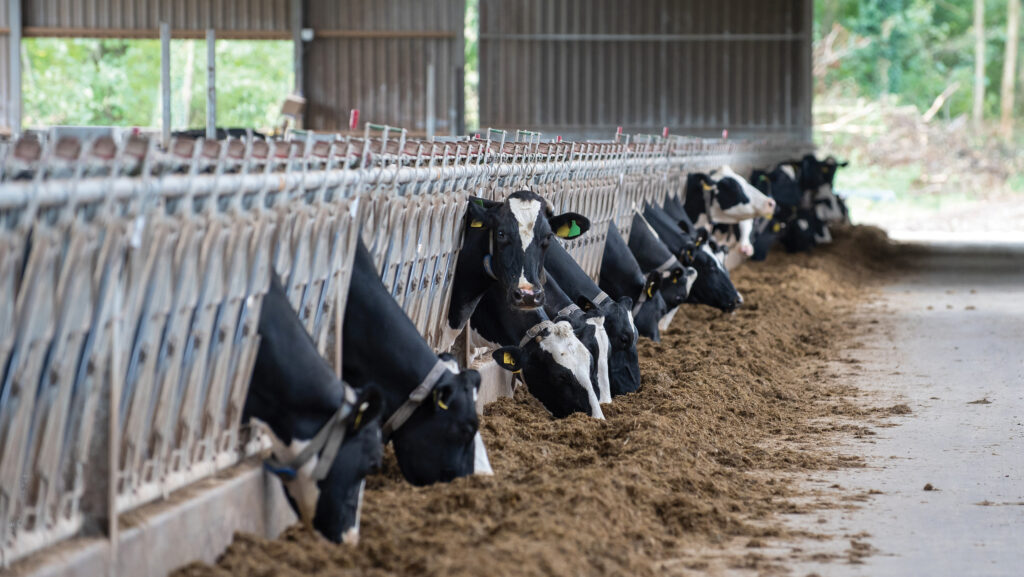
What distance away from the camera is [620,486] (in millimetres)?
6062

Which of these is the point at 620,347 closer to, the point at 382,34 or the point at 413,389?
the point at 413,389

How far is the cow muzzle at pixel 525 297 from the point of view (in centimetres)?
727

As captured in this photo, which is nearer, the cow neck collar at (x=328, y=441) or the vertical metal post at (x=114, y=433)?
the vertical metal post at (x=114, y=433)

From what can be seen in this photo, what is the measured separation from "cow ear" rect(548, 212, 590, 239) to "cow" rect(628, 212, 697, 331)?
3363mm

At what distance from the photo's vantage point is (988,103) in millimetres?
43406

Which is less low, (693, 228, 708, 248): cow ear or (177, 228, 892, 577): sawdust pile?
(693, 228, 708, 248): cow ear

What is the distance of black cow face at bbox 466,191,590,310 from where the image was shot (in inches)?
289

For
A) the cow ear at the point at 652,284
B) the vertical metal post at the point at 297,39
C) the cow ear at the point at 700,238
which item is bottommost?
the cow ear at the point at 652,284

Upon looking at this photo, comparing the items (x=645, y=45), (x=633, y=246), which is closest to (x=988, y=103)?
(x=645, y=45)

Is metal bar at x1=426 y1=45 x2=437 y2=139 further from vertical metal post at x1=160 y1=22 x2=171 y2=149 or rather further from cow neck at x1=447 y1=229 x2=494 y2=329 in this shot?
cow neck at x1=447 y1=229 x2=494 y2=329

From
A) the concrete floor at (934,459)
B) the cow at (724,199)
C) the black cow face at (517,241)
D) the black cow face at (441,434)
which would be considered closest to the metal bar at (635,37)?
the cow at (724,199)

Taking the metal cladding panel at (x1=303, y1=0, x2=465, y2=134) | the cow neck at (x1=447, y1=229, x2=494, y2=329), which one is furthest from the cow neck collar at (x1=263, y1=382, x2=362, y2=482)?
the metal cladding panel at (x1=303, y1=0, x2=465, y2=134)

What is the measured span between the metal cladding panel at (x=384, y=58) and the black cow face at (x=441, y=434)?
19901mm

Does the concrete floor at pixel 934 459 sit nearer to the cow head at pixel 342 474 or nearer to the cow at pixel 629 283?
the cow at pixel 629 283
